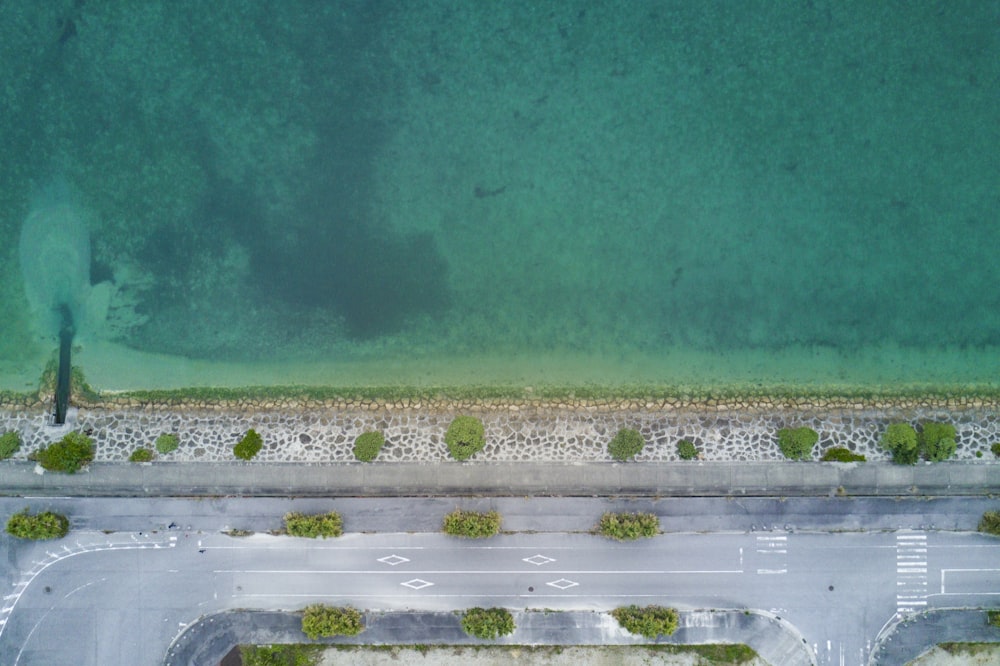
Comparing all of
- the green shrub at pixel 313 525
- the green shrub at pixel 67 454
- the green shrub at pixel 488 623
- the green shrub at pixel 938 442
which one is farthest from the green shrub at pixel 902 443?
the green shrub at pixel 67 454

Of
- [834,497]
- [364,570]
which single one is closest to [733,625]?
[834,497]

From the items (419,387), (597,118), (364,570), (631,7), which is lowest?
(364,570)

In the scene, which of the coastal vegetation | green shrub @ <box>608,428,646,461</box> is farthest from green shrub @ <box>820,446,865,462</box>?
the coastal vegetation

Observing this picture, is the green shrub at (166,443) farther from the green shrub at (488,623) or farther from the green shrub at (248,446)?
the green shrub at (488,623)

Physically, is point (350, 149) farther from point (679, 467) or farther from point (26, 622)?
point (26, 622)

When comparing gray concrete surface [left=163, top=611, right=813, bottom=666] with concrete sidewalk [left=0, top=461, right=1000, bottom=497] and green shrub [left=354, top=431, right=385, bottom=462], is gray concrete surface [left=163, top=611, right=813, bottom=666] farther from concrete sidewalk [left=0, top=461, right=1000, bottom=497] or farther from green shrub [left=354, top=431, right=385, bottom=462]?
green shrub [left=354, top=431, right=385, bottom=462]

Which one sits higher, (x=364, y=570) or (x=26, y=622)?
(x=364, y=570)
